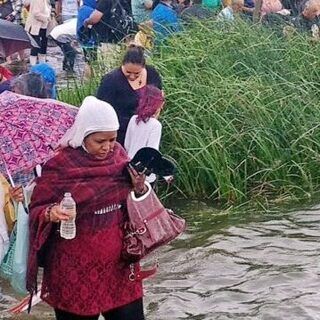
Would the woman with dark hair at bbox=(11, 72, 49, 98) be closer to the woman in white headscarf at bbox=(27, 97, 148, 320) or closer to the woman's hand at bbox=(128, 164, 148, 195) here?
the woman in white headscarf at bbox=(27, 97, 148, 320)

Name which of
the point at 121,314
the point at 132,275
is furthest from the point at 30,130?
the point at 121,314

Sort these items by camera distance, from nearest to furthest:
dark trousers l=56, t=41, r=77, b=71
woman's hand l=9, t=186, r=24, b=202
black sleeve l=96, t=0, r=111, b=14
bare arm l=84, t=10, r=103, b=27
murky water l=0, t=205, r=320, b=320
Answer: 1. woman's hand l=9, t=186, r=24, b=202
2. murky water l=0, t=205, r=320, b=320
3. bare arm l=84, t=10, r=103, b=27
4. black sleeve l=96, t=0, r=111, b=14
5. dark trousers l=56, t=41, r=77, b=71

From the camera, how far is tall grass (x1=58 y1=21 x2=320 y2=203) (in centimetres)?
907

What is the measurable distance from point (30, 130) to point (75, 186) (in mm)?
695

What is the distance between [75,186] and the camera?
15.7 ft

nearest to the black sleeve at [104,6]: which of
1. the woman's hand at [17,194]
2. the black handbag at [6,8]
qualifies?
the black handbag at [6,8]

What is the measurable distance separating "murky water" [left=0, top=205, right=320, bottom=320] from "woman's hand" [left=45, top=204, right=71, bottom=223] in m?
1.87

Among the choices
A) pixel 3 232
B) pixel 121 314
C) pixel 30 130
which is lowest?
pixel 121 314

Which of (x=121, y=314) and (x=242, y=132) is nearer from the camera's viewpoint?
(x=121, y=314)

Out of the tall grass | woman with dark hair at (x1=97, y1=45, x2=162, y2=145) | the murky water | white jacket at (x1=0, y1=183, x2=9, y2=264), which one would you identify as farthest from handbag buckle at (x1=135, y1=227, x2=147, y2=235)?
the tall grass

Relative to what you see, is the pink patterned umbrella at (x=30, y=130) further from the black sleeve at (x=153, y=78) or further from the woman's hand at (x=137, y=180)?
the black sleeve at (x=153, y=78)

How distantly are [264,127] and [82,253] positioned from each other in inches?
184

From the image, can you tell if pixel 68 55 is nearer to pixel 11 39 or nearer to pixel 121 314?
pixel 11 39

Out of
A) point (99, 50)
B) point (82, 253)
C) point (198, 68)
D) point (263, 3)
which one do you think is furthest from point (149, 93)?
point (263, 3)
